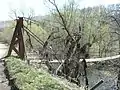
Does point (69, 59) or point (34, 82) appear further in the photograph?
point (69, 59)

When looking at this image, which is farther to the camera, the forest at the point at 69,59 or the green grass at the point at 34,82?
the forest at the point at 69,59

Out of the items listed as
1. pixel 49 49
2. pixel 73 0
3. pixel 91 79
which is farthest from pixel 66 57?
pixel 73 0

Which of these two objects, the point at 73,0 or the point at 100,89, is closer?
the point at 100,89

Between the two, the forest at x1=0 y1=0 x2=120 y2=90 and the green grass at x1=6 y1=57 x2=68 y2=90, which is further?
the forest at x1=0 y1=0 x2=120 y2=90

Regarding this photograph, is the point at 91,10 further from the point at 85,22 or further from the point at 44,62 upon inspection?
the point at 44,62

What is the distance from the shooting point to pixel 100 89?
2017 cm

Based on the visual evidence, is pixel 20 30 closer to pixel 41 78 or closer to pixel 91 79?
pixel 41 78

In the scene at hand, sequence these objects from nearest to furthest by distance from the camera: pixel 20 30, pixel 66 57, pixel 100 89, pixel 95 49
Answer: pixel 20 30
pixel 66 57
pixel 100 89
pixel 95 49

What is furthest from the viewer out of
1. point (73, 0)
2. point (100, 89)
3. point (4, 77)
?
point (73, 0)

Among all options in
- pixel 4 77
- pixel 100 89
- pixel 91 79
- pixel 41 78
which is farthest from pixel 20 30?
pixel 91 79

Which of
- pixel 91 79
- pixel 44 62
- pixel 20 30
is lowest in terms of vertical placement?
pixel 91 79

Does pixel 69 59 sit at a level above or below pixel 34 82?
below

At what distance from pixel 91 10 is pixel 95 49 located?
10.4 m

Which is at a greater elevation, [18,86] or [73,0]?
[73,0]
